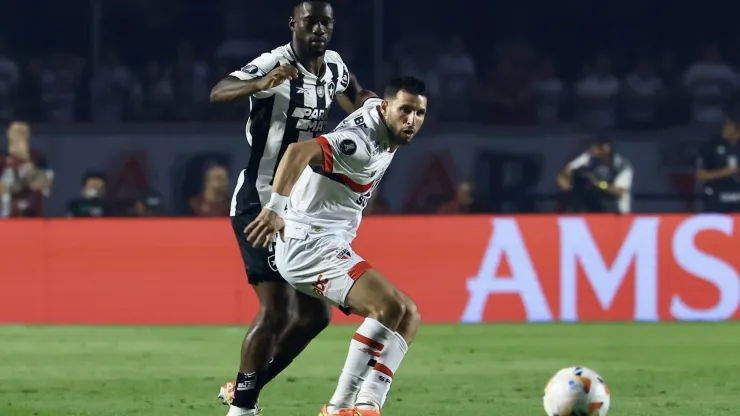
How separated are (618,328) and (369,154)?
738 cm

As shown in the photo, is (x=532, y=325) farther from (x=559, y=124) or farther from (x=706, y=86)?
(x=706, y=86)

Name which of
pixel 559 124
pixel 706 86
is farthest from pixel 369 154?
pixel 706 86

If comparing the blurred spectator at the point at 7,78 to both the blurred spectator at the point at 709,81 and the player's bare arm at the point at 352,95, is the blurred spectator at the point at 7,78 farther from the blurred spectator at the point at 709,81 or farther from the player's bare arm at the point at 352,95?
the player's bare arm at the point at 352,95

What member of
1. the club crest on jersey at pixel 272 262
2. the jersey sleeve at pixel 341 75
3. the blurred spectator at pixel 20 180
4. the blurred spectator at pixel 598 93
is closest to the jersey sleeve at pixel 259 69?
the jersey sleeve at pixel 341 75

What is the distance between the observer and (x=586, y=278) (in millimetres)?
14016

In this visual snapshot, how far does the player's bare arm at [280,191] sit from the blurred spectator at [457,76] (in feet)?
34.9

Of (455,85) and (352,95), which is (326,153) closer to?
(352,95)

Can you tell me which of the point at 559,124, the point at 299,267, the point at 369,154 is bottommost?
the point at 559,124

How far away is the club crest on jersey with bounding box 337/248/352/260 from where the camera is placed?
655cm

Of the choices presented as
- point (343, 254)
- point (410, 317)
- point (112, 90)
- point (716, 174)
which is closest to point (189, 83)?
point (112, 90)

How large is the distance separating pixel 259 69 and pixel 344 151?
0.78 m

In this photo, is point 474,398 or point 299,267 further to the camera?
point 474,398

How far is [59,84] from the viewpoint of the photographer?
16.6 metres

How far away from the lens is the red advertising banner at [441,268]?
44.9 ft
